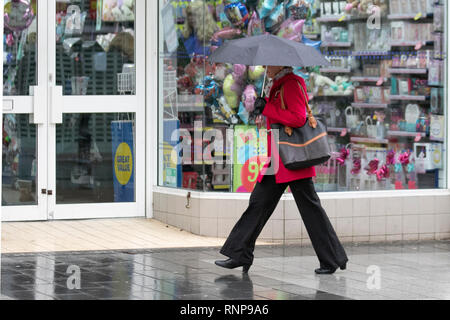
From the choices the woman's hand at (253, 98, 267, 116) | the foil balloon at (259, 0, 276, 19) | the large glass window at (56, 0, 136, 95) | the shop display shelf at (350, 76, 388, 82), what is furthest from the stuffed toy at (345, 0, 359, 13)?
the woman's hand at (253, 98, 267, 116)

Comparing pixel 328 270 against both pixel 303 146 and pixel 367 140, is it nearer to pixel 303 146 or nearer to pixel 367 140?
pixel 303 146

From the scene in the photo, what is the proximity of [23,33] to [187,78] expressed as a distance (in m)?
1.93

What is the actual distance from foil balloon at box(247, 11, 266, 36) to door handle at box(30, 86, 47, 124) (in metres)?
2.48

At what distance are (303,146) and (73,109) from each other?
3918 mm

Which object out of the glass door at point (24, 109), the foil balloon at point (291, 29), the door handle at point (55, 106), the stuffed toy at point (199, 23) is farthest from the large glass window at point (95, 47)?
the foil balloon at point (291, 29)

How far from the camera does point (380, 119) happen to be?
10.9 meters

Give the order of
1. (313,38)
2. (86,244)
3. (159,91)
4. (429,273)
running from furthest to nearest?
1. (159,91)
2. (313,38)
3. (86,244)
4. (429,273)

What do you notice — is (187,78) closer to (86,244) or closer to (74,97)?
(74,97)

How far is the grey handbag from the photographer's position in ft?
26.1

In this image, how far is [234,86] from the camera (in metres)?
10.3

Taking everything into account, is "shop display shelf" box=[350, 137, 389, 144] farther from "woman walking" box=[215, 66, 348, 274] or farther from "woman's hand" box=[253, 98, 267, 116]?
"woman's hand" box=[253, 98, 267, 116]

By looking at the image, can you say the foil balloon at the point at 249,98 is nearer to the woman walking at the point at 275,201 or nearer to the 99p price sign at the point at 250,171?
the 99p price sign at the point at 250,171
